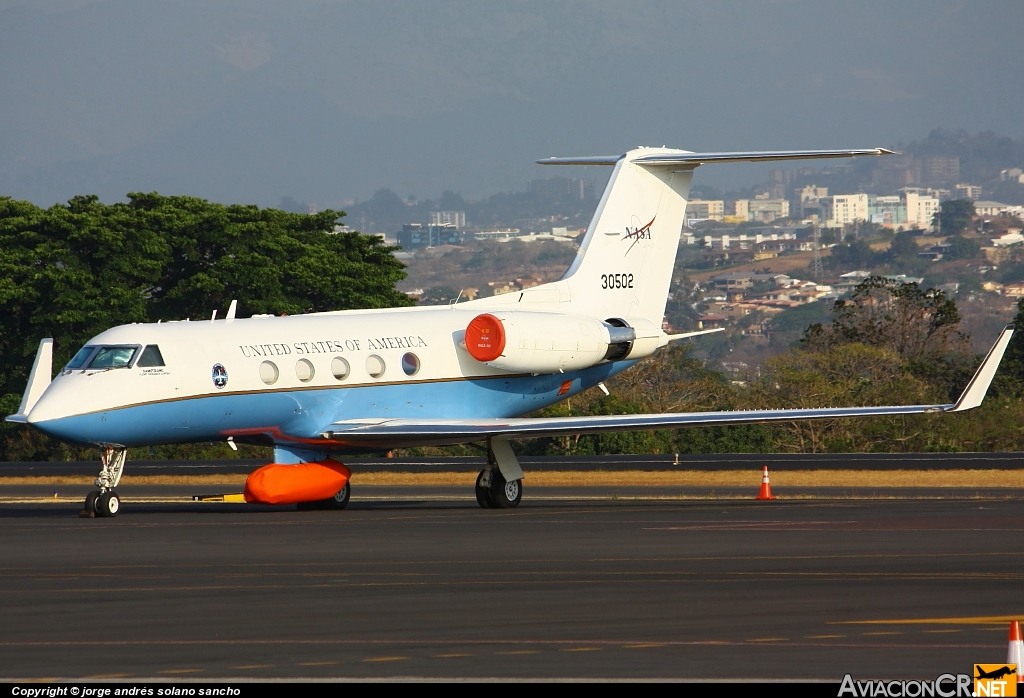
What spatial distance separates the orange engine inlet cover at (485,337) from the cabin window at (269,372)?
3837 mm

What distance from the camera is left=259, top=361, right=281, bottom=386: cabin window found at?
25969mm

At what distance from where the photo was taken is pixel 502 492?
90.3ft

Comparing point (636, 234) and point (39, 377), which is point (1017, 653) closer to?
point (39, 377)

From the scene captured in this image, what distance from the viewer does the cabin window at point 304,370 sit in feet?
86.7

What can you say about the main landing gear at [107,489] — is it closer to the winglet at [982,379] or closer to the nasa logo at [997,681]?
the winglet at [982,379]

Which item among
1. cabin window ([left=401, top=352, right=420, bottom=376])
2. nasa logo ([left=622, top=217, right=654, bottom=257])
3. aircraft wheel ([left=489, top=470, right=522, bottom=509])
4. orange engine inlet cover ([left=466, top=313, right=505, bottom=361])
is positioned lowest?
aircraft wheel ([left=489, top=470, right=522, bottom=509])

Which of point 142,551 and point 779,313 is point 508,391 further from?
point 779,313

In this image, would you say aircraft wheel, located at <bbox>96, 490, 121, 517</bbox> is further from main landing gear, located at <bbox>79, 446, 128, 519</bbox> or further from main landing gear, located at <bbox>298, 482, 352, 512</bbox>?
main landing gear, located at <bbox>298, 482, 352, 512</bbox>

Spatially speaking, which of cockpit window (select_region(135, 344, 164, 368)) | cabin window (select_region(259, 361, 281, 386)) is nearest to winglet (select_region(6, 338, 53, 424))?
cockpit window (select_region(135, 344, 164, 368))

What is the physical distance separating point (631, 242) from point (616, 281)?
0.87m

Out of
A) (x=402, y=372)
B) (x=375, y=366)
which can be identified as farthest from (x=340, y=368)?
(x=402, y=372)

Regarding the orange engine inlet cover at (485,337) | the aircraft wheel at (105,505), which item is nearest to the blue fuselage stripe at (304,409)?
the orange engine inlet cover at (485,337)

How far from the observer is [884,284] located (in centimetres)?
6850

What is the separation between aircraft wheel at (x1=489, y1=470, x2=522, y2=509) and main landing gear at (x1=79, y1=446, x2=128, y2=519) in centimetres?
625
